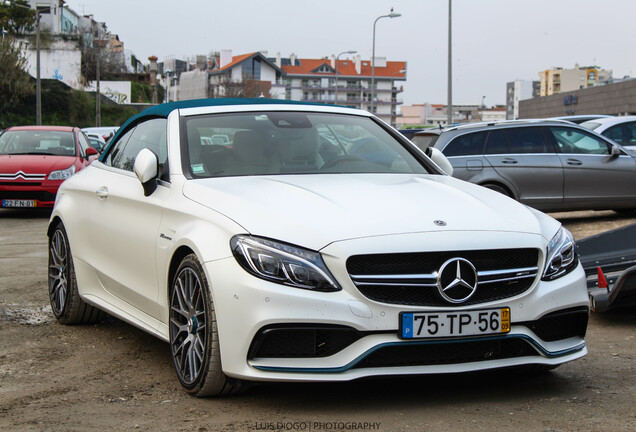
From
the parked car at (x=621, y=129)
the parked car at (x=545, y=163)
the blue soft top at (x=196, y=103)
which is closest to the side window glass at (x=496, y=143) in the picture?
the parked car at (x=545, y=163)

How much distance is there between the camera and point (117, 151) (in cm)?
643

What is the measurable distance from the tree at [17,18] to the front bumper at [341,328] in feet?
311

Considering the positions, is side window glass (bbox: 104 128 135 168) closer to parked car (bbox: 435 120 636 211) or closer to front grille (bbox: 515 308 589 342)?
front grille (bbox: 515 308 589 342)

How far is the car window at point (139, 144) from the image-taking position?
5.57 metres

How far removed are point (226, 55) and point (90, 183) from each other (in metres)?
148

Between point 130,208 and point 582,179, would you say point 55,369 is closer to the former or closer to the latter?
point 130,208

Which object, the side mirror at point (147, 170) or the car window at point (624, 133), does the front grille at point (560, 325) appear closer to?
the side mirror at point (147, 170)

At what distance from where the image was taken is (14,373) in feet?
16.7

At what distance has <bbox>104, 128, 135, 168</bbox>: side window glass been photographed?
632 cm

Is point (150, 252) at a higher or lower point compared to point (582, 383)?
higher

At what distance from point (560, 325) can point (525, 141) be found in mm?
9990

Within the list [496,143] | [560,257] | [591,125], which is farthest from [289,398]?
[591,125]

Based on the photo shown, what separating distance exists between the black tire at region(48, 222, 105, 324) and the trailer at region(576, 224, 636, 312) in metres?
3.41

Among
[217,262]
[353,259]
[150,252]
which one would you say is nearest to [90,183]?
[150,252]
